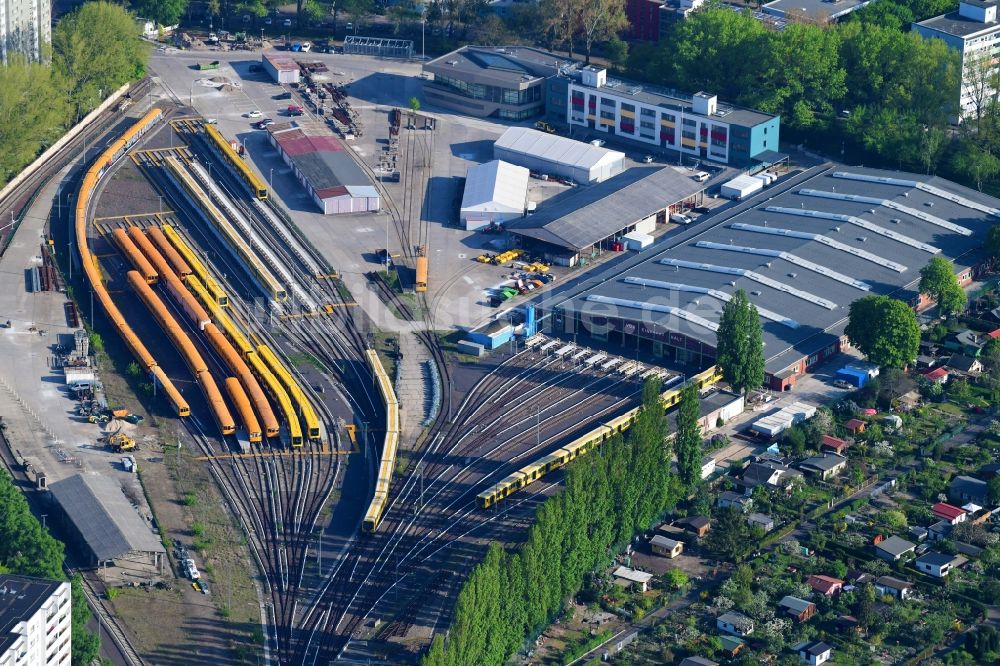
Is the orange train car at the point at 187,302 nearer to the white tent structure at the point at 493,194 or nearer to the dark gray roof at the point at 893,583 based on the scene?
the white tent structure at the point at 493,194

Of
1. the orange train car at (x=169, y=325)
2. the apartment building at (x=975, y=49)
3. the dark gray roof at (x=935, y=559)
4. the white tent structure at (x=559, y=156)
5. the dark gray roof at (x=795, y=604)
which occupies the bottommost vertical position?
the dark gray roof at (x=795, y=604)

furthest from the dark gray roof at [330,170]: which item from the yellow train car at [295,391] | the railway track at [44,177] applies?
the yellow train car at [295,391]

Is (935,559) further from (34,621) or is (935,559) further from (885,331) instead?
(34,621)

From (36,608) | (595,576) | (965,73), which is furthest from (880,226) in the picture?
(36,608)

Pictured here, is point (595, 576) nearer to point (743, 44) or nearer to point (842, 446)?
point (842, 446)

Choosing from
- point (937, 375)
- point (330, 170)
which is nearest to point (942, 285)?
point (937, 375)

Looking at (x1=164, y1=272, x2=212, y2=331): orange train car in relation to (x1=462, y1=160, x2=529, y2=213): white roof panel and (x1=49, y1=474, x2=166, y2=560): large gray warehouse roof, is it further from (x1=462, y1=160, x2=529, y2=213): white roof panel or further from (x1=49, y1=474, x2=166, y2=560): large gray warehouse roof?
(x1=462, y1=160, x2=529, y2=213): white roof panel
